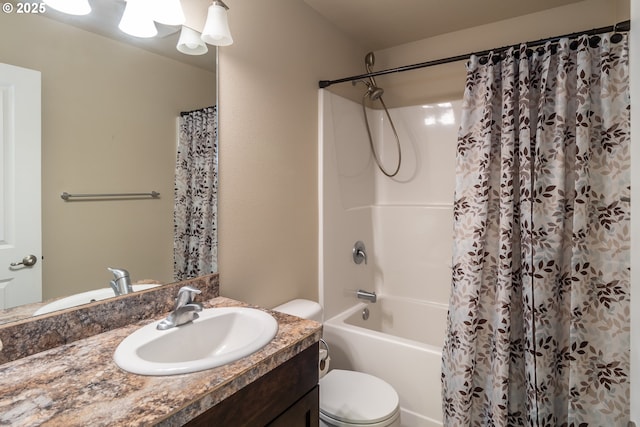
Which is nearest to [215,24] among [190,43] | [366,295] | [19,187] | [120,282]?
[190,43]

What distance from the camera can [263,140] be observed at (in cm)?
174

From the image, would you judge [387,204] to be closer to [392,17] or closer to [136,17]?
[392,17]

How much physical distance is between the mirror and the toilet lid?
943 mm

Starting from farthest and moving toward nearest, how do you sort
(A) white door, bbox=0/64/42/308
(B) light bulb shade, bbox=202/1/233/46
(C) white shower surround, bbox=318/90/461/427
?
1. (C) white shower surround, bbox=318/90/461/427
2. (B) light bulb shade, bbox=202/1/233/46
3. (A) white door, bbox=0/64/42/308

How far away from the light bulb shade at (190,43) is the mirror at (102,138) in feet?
0.08

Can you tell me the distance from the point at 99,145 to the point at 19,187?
10.1 inches

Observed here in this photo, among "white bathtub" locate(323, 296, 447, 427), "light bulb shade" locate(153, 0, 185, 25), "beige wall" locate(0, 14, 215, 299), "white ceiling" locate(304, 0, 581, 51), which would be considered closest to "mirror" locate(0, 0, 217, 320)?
"beige wall" locate(0, 14, 215, 299)

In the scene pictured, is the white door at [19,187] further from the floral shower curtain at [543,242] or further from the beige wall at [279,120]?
the floral shower curtain at [543,242]

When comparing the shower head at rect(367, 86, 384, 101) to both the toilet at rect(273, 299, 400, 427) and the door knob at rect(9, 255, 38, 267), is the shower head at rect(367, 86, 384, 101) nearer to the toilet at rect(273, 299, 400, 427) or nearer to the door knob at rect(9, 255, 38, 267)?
the toilet at rect(273, 299, 400, 427)

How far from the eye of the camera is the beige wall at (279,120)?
1585mm

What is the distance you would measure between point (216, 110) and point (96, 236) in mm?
721

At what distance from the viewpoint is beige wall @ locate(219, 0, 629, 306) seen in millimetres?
1585

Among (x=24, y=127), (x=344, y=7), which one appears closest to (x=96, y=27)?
(x=24, y=127)

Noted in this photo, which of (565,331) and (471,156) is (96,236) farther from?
(565,331)
